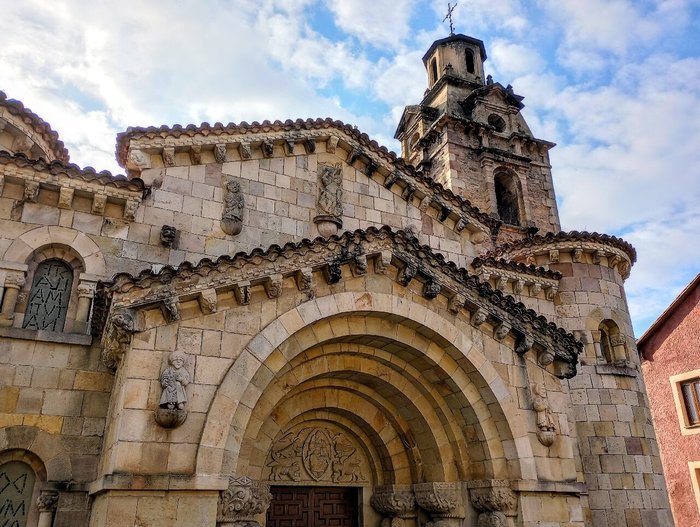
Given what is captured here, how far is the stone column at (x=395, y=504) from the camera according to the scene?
1016 cm

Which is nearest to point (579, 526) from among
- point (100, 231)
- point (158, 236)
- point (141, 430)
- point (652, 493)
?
point (652, 493)

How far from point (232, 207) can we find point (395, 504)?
21.2 feet

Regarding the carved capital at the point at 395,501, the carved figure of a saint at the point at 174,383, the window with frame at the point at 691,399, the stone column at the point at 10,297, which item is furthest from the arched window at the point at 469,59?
the carved figure of a saint at the point at 174,383

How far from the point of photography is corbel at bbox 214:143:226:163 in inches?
460

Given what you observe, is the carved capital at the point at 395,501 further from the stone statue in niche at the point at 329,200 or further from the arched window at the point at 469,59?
the arched window at the point at 469,59

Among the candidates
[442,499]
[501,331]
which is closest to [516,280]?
[501,331]

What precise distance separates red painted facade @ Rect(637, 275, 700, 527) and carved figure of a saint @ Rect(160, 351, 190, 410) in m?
20.5

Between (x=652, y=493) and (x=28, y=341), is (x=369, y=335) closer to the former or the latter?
(x=28, y=341)

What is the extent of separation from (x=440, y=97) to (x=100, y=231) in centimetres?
1671

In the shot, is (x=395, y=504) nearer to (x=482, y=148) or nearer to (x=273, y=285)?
(x=273, y=285)

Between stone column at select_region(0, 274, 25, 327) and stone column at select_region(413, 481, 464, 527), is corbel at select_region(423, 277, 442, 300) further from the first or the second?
stone column at select_region(0, 274, 25, 327)

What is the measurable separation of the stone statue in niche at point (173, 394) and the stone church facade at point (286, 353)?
3 cm

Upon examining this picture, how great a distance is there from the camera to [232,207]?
451 inches

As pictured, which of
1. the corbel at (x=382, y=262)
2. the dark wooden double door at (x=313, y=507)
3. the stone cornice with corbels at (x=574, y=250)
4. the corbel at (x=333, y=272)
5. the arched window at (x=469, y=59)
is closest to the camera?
the corbel at (x=333, y=272)
